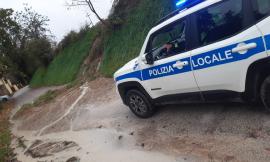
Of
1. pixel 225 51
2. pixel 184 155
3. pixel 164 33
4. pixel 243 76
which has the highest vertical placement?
pixel 164 33

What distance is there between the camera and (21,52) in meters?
49.3

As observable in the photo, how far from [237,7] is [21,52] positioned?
47197 millimetres

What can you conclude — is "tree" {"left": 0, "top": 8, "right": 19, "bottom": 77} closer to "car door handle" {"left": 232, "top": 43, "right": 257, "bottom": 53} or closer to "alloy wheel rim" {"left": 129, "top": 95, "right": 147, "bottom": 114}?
"alloy wheel rim" {"left": 129, "top": 95, "right": 147, "bottom": 114}

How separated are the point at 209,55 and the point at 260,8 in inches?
43.6

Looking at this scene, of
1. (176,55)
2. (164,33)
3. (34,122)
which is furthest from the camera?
(34,122)

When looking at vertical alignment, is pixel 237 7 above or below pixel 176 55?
above

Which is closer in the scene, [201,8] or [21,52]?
[201,8]

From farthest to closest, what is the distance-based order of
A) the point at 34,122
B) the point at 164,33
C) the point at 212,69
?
the point at 34,122, the point at 164,33, the point at 212,69

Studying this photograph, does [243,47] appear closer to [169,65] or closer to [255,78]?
[255,78]

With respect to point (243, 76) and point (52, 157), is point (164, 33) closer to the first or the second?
point (243, 76)

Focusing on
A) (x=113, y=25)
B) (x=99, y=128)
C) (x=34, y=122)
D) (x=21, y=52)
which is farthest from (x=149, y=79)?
(x=21, y=52)

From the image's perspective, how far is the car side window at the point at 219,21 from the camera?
215 inches

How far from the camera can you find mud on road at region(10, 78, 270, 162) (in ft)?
18.8

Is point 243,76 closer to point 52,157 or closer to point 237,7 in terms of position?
point 237,7
